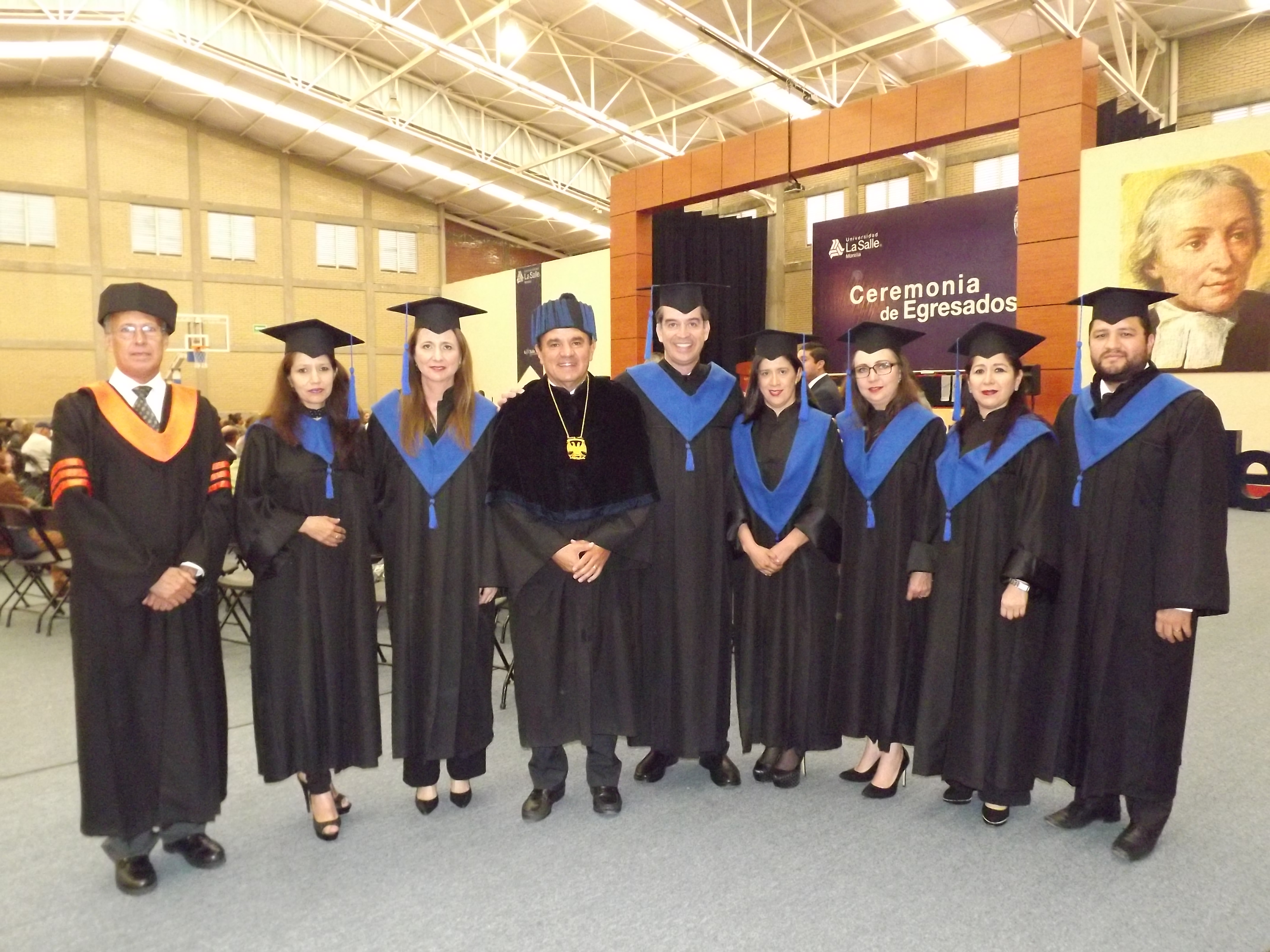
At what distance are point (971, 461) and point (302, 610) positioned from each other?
2.05m

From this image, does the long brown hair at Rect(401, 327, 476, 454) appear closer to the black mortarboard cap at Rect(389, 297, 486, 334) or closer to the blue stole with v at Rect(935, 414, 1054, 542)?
the black mortarboard cap at Rect(389, 297, 486, 334)

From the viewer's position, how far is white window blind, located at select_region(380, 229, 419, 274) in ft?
59.3

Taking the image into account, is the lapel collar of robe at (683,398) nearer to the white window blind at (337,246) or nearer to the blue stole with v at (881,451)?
the blue stole with v at (881,451)

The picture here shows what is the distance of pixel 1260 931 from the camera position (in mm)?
2143

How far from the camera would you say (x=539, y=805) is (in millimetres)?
2781

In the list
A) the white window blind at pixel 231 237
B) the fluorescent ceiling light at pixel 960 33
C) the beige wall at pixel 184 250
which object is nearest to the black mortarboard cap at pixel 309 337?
the fluorescent ceiling light at pixel 960 33

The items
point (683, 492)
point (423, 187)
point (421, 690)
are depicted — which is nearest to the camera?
point (421, 690)

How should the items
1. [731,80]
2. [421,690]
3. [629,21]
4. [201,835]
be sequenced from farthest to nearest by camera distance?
[731,80] < [629,21] < [421,690] < [201,835]

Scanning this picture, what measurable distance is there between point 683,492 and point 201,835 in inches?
69.1

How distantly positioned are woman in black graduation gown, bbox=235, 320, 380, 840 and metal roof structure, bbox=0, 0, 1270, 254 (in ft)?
27.6

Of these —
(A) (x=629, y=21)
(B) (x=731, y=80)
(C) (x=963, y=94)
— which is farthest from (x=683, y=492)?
(B) (x=731, y=80)

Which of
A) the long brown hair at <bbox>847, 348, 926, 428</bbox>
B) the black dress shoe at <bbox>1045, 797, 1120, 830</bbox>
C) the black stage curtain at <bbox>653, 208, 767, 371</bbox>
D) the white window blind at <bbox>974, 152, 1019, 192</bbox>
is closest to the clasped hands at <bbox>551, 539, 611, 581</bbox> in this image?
the long brown hair at <bbox>847, 348, 926, 428</bbox>

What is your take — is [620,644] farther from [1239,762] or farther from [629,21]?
[629,21]

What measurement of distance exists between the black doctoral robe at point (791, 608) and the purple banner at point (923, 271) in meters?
7.45
